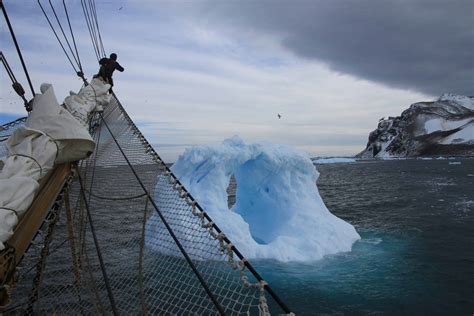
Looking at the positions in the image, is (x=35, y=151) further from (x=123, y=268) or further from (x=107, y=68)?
(x=123, y=268)

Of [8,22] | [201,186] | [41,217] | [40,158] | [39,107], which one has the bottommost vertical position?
[201,186]

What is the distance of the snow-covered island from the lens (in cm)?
10006

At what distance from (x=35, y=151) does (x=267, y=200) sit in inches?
418

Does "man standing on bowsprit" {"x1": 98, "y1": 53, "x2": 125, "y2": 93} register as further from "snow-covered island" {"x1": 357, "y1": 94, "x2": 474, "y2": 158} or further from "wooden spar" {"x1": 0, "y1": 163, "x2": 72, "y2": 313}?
"snow-covered island" {"x1": 357, "y1": 94, "x2": 474, "y2": 158}

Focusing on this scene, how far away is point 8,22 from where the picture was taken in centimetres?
390

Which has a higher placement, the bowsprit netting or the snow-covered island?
the snow-covered island

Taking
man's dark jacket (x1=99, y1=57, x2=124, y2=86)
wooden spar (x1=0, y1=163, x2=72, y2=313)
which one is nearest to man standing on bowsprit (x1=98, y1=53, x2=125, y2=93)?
man's dark jacket (x1=99, y1=57, x2=124, y2=86)

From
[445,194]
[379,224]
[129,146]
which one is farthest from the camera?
[445,194]

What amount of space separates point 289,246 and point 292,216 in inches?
74.1

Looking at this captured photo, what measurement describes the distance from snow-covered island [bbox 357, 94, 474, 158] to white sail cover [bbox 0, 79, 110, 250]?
11326 centimetres

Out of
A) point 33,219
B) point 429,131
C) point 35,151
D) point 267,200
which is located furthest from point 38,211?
point 429,131

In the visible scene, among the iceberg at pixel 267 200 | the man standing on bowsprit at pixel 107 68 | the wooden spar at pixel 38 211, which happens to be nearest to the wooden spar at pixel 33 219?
the wooden spar at pixel 38 211

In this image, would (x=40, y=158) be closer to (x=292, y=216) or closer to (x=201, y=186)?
(x=201, y=186)

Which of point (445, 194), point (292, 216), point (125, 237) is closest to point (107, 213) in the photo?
point (125, 237)
